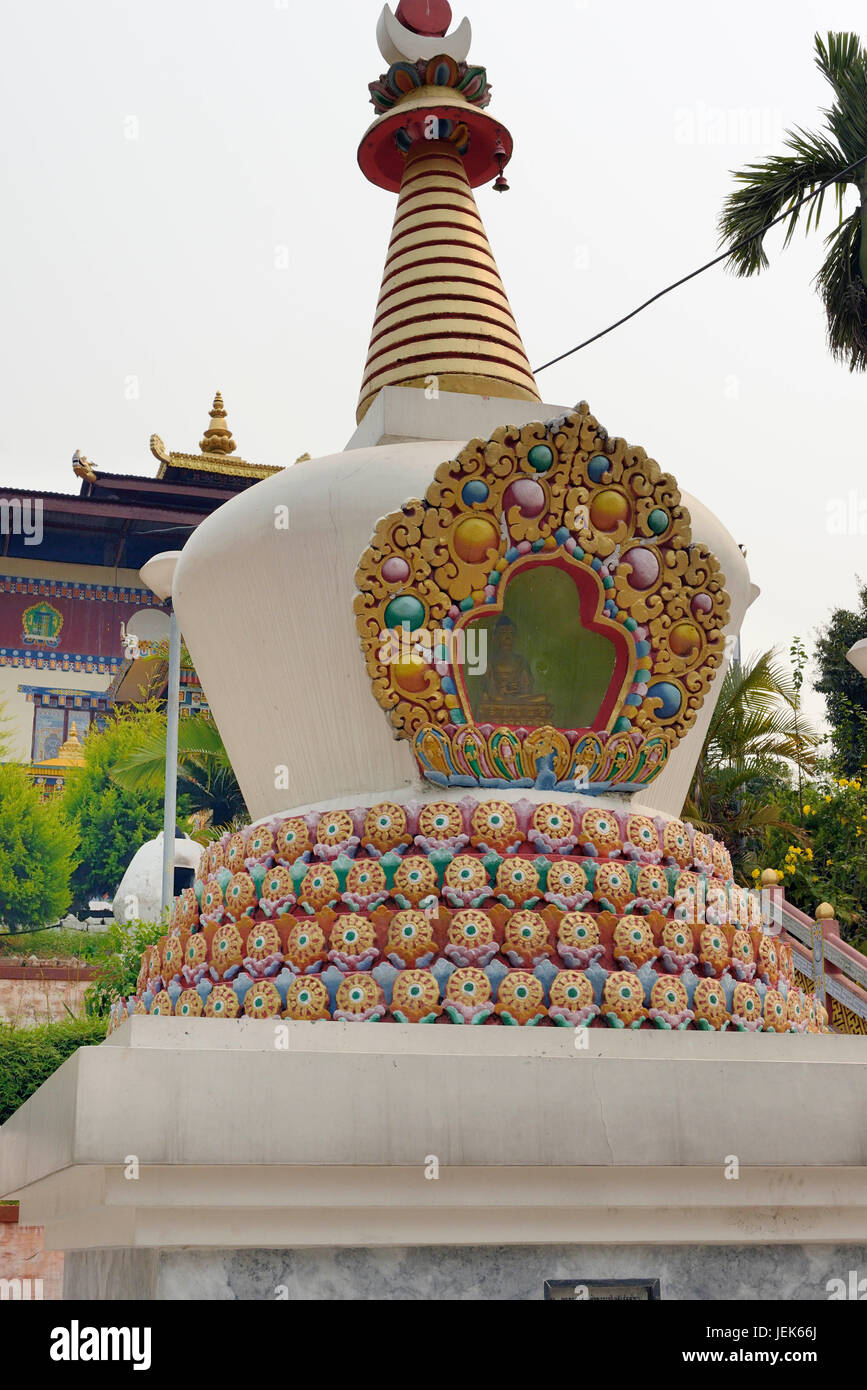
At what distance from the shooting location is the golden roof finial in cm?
3750

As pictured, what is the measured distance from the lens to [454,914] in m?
5.49

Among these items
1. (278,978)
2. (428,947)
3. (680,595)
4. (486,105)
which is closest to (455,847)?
(428,947)

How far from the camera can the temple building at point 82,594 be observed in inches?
1390

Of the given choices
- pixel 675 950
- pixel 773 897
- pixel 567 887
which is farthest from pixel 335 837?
pixel 773 897

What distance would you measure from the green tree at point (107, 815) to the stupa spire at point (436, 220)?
1048 inches

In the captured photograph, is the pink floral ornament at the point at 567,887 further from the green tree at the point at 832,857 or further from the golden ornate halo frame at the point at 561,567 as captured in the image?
the green tree at the point at 832,857

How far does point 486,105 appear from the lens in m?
7.56

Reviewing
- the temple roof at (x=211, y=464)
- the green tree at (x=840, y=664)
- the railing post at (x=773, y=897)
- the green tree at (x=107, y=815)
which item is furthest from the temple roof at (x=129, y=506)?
the railing post at (x=773, y=897)

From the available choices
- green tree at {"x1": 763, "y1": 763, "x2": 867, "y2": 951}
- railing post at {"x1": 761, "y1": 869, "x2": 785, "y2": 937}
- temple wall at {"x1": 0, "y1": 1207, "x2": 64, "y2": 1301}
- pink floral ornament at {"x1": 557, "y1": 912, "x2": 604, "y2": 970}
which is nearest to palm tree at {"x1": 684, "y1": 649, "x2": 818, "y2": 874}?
green tree at {"x1": 763, "y1": 763, "x2": 867, "y2": 951}

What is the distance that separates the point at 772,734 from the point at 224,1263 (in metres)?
12.7

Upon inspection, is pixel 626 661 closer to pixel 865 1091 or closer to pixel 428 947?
pixel 428 947

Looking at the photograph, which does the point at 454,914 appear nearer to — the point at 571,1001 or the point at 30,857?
the point at 571,1001

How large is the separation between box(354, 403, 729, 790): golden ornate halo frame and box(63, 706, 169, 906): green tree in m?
28.0

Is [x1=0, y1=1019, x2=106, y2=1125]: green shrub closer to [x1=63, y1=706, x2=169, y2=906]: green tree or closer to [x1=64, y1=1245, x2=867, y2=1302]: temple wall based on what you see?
[x1=63, y1=706, x2=169, y2=906]: green tree
